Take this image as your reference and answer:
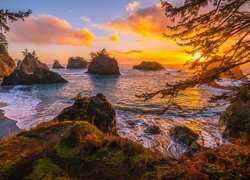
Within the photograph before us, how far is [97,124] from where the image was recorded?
17578 millimetres

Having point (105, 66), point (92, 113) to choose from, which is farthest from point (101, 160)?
point (105, 66)

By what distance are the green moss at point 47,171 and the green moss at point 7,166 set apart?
778 mm

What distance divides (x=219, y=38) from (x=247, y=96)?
194 cm

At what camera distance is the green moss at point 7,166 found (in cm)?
772

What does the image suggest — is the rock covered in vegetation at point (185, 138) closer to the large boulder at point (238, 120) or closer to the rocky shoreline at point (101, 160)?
the large boulder at point (238, 120)

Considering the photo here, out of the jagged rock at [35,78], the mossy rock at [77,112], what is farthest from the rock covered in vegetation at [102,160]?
the jagged rock at [35,78]

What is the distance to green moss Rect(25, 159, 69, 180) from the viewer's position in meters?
7.48

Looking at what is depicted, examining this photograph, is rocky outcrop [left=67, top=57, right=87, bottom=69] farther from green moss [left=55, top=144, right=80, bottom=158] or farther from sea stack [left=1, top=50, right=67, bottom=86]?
green moss [left=55, top=144, right=80, bottom=158]

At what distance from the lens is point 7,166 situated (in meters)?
8.09

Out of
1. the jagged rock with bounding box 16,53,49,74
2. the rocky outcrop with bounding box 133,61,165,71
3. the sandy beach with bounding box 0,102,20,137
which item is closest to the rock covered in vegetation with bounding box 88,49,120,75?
the jagged rock with bounding box 16,53,49,74

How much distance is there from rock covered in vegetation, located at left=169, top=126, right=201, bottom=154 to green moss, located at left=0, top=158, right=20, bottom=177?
37.1 ft

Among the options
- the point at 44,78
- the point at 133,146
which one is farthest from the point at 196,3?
the point at 44,78

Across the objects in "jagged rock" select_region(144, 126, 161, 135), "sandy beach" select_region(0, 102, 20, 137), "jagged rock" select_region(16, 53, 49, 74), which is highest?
"jagged rock" select_region(16, 53, 49, 74)

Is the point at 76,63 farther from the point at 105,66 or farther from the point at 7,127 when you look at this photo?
the point at 7,127
